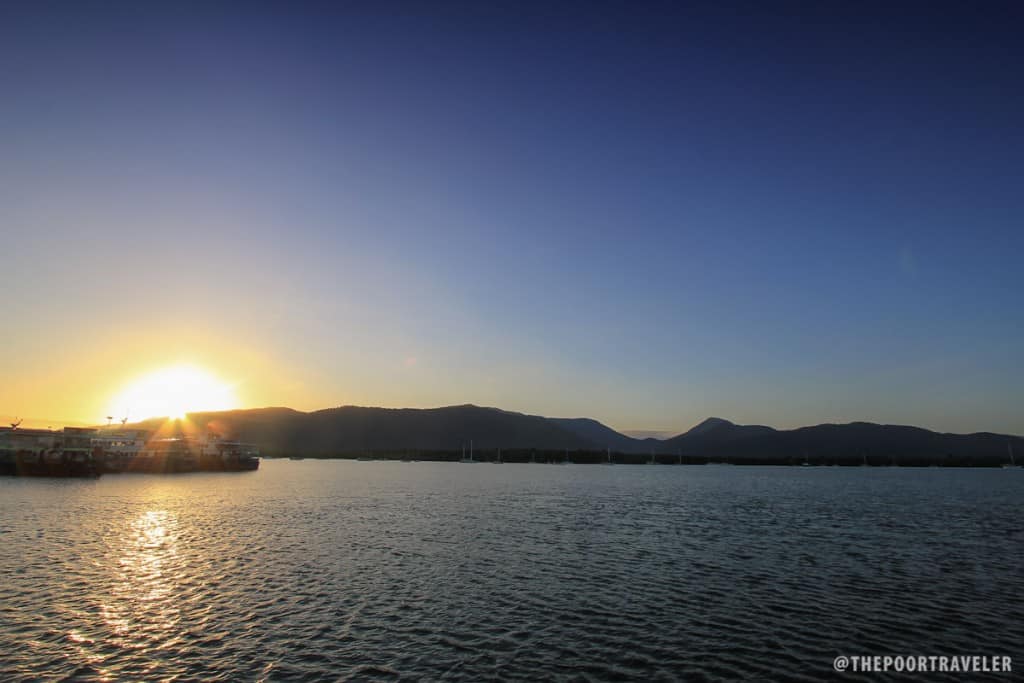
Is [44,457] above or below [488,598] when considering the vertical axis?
above

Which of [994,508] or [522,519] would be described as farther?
[994,508]

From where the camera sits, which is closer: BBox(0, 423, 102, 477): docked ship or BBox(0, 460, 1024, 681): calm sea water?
BBox(0, 460, 1024, 681): calm sea water

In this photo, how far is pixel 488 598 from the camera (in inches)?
1506

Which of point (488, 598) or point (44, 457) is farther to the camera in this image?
point (44, 457)

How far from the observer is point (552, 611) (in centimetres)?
3488

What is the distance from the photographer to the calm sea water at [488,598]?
26.7m

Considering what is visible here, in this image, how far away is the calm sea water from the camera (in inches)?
1051

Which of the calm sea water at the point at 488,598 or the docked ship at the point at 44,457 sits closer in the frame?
the calm sea water at the point at 488,598

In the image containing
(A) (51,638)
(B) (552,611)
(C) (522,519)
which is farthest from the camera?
(C) (522,519)

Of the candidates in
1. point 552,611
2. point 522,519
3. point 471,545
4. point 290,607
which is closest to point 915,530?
point 522,519

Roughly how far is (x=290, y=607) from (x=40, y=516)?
220ft

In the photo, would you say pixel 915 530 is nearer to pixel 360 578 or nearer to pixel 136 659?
pixel 360 578

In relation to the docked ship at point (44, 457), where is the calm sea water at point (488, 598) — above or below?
below

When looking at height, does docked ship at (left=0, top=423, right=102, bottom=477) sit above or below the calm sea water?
above
